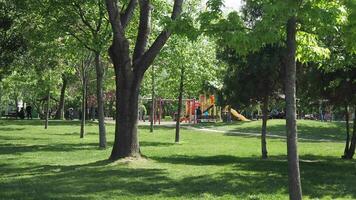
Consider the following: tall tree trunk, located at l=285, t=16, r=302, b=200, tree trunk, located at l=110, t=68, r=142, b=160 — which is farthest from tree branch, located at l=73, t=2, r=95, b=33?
tall tree trunk, located at l=285, t=16, r=302, b=200

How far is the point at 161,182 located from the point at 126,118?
413 cm

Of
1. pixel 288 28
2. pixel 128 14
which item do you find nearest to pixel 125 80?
pixel 128 14

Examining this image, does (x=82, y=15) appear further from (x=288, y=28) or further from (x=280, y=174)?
(x=288, y=28)

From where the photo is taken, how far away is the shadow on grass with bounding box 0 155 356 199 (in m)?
11.1

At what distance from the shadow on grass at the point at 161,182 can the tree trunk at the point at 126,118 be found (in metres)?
0.70

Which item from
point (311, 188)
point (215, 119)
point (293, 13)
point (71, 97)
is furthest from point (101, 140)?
point (71, 97)

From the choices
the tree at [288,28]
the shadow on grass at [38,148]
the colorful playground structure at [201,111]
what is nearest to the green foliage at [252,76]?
the shadow on grass at [38,148]

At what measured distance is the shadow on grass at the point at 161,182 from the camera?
36.5 feet

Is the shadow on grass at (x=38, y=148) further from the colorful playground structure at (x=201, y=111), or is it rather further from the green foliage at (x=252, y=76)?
the colorful playground structure at (x=201, y=111)

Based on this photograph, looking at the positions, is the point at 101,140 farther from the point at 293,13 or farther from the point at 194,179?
the point at 293,13

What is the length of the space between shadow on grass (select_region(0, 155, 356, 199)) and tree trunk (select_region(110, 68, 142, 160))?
0.70 metres

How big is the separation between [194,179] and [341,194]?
343cm

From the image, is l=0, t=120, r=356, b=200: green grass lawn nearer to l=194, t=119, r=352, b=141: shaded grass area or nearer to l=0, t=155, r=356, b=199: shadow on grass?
l=0, t=155, r=356, b=199: shadow on grass

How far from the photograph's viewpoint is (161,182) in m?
12.7
